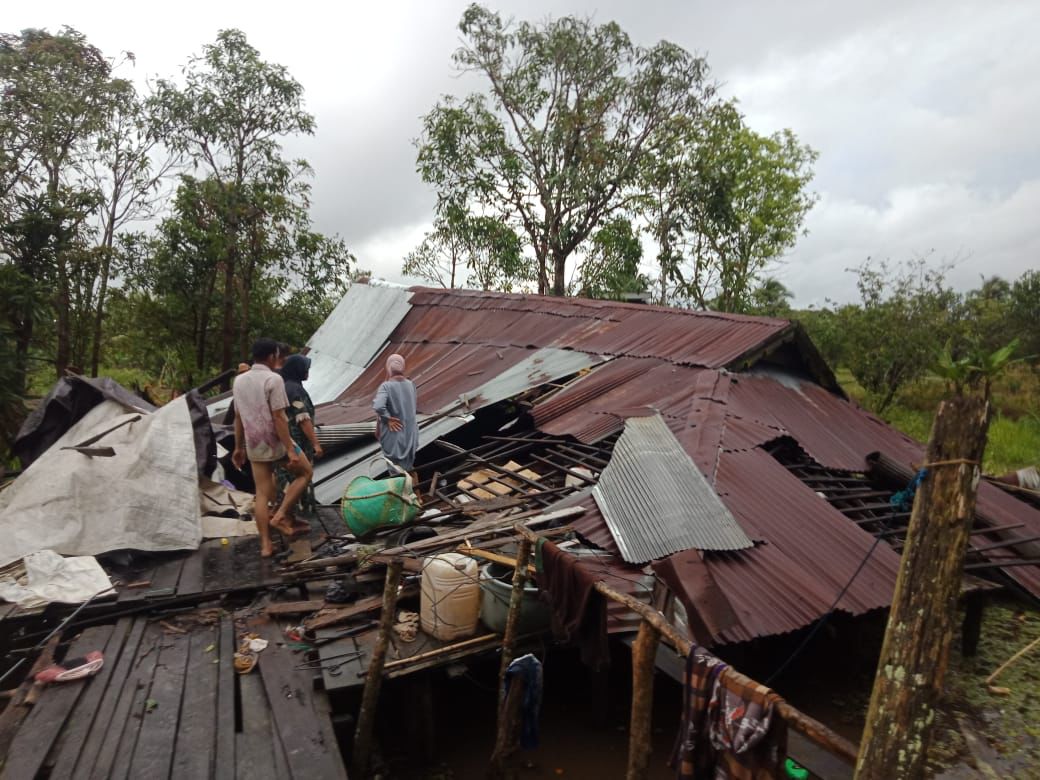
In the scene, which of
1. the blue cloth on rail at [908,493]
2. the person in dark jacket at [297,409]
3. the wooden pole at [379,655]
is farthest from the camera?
the person in dark jacket at [297,409]

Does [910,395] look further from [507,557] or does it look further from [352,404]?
[507,557]

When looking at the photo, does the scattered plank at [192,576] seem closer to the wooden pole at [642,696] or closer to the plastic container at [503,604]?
the plastic container at [503,604]

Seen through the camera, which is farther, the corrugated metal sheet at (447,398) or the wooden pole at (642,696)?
the corrugated metal sheet at (447,398)

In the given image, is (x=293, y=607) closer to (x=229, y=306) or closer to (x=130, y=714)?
(x=130, y=714)

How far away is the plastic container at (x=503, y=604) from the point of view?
467 centimetres

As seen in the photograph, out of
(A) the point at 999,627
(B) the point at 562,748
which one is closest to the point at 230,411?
(B) the point at 562,748

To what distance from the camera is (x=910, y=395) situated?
57.9 feet

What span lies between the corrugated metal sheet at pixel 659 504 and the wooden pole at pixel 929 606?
230cm

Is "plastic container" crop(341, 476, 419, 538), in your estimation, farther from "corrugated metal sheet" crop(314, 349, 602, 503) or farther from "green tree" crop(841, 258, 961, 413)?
"green tree" crop(841, 258, 961, 413)

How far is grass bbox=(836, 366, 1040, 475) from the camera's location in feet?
43.5

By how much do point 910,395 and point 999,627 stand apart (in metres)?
11.5

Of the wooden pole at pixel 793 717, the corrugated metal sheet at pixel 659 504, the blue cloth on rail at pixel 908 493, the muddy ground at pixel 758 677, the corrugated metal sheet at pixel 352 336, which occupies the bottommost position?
the muddy ground at pixel 758 677

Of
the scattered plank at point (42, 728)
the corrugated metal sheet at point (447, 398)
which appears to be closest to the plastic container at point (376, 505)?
the corrugated metal sheet at point (447, 398)

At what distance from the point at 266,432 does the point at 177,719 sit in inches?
93.0
